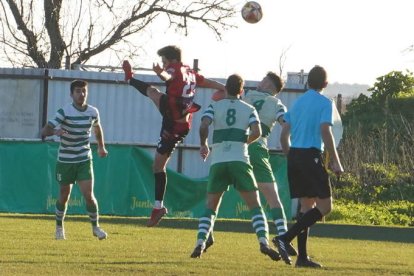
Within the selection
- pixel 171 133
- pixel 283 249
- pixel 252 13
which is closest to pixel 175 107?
pixel 171 133

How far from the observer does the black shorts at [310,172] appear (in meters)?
12.0

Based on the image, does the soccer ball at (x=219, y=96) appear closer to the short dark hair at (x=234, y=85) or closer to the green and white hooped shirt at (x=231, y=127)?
the short dark hair at (x=234, y=85)

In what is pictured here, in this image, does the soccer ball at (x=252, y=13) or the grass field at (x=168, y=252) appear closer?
the grass field at (x=168, y=252)

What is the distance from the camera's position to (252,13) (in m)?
21.5

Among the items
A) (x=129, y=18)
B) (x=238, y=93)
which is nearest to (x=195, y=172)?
(x=129, y=18)

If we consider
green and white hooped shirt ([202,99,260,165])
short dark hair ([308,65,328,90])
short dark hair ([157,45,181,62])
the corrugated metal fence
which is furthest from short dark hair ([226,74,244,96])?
the corrugated metal fence

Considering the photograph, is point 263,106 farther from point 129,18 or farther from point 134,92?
point 129,18

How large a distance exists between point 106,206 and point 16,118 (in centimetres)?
471

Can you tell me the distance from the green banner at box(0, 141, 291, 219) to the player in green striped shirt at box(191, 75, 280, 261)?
40.1 ft

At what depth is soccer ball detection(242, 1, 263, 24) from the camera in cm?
2138

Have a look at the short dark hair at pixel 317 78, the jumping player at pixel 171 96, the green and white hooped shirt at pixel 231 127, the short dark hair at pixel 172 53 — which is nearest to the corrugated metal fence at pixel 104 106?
the jumping player at pixel 171 96

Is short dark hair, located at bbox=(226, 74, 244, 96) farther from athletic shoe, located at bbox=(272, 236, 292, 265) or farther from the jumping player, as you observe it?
athletic shoe, located at bbox=(272, 236, 292, 265)

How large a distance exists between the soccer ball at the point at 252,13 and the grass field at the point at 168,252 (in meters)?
3.55

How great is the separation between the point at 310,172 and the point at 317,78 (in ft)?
2.99
